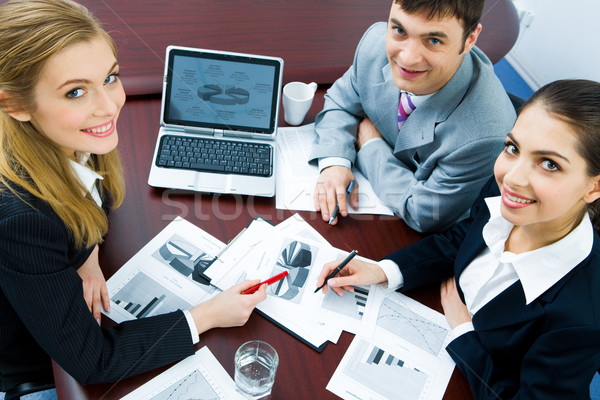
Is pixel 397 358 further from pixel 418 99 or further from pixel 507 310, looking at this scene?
pixel 418 99

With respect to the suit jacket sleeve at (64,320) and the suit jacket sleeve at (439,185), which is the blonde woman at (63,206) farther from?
the suit jacket sleeve at (439,185)

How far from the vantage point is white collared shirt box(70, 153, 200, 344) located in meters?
1.02

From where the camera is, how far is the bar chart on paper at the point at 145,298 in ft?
3.58

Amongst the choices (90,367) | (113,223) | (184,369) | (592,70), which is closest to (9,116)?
(113,223)

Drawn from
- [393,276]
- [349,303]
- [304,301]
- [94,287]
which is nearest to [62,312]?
[94,287]

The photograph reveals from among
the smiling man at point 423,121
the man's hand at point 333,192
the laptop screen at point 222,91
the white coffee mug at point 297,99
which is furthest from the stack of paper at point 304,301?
the white coffee mug at point 297,99

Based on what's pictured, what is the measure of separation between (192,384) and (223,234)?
0.41 m

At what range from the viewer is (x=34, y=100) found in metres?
0.91

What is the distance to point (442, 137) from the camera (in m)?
1.35

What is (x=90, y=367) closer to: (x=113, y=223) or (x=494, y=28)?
(x=113, y=223)

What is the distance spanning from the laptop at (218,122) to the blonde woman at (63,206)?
282mm

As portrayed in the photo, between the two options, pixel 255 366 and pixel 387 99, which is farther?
pixel 387 99

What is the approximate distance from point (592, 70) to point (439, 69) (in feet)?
6.90

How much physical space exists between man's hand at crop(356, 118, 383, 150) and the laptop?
1.13ft
